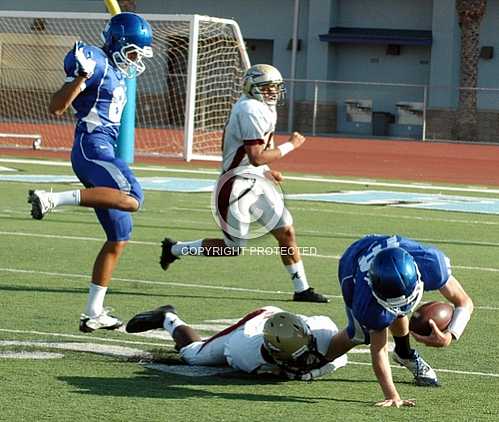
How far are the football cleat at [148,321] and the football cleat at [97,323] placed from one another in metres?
0.33

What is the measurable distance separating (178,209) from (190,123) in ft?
18.6

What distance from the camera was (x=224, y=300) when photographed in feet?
30.6

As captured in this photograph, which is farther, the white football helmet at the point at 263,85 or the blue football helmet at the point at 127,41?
the white football helmet at the point at 263,85

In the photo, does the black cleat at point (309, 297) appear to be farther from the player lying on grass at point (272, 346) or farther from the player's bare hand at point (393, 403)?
the player's bare hand at point (393, 403)

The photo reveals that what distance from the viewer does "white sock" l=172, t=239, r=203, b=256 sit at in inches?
390

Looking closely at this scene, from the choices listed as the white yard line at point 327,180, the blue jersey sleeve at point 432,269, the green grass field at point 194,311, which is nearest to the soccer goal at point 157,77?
the white yard line at point 327,180

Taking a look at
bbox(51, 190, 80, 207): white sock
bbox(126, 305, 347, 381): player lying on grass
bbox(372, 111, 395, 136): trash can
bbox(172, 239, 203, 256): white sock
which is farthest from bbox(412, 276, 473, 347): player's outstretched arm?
bbox(372, 111, 395, 136): trash can

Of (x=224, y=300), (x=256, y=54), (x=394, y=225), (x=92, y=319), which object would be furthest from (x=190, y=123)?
(x=256, y=54)

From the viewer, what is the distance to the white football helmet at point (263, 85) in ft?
31.2

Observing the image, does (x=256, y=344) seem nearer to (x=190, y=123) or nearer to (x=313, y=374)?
(x=313, y=374)

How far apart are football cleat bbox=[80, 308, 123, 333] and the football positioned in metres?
2.04

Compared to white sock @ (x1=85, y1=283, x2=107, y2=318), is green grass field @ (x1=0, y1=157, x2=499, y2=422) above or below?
below

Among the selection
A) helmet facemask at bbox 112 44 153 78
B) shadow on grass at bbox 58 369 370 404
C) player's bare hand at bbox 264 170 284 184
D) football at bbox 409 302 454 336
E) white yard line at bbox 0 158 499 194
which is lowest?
shadow on grass at bbox 58 369 370 404

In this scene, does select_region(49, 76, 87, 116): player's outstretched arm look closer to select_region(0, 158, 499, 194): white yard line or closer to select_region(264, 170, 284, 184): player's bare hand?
select_region(264, 170, 284, 184): player's bare hand
